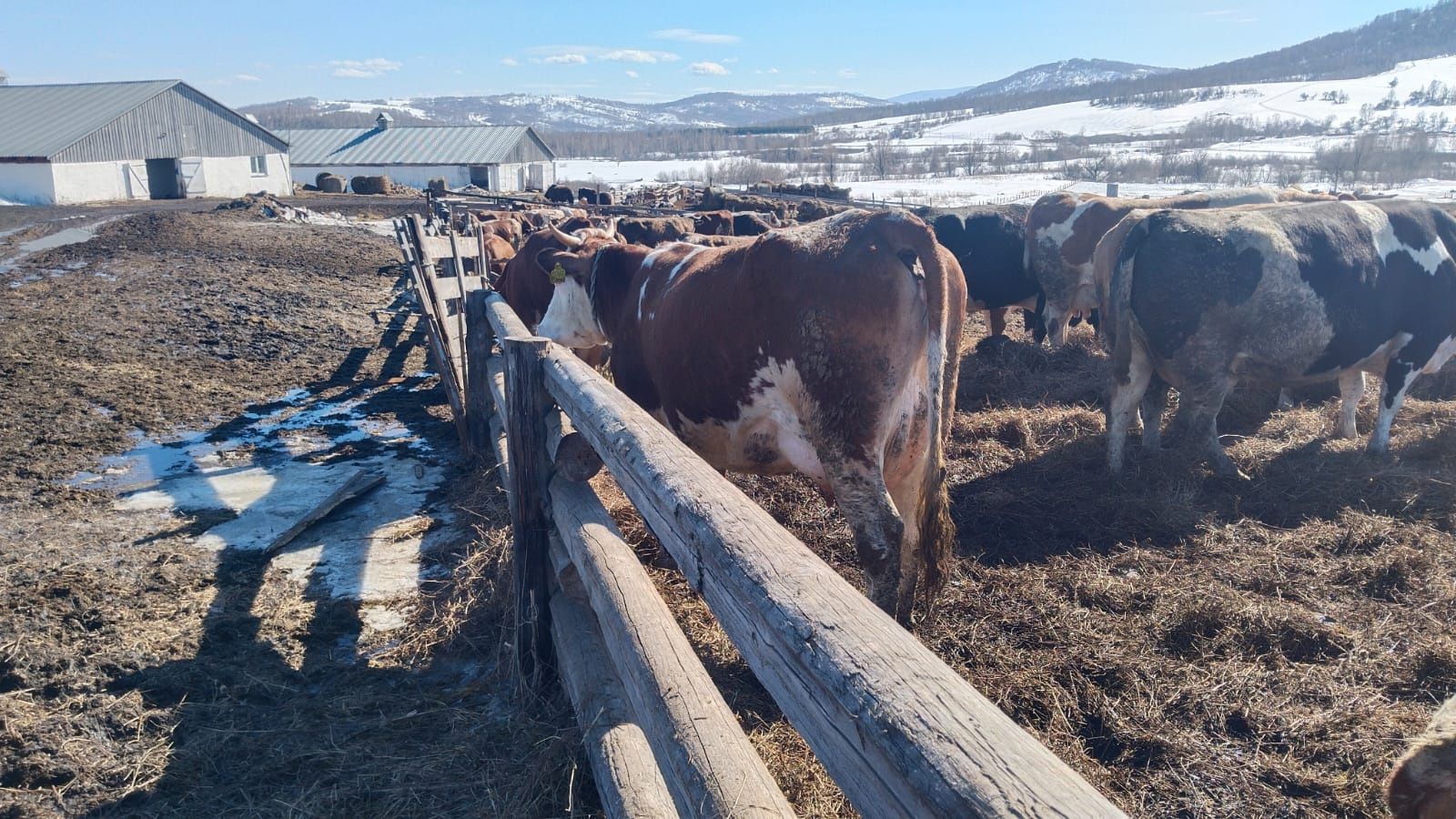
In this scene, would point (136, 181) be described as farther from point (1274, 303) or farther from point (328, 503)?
point (1274, 303)

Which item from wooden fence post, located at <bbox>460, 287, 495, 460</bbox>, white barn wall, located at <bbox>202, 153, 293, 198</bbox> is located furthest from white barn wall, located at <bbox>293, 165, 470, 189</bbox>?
wooden fence post, located at <bbox>460, 287, 495, 460</bbox>

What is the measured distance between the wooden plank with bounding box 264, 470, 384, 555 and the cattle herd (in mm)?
1817

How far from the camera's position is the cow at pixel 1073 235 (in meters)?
10.9

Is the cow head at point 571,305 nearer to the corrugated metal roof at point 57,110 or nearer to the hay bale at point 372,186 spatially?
the corrugated metal roof at point 57,110

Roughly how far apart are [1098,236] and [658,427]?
9.97 m

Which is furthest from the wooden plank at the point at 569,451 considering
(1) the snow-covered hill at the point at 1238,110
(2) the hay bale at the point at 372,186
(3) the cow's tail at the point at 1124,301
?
(1) the snow-covered hill at the point at 1238,110

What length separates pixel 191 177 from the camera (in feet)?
140

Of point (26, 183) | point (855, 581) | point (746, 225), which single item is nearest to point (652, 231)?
point (746, 225)

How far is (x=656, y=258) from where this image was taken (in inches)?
222

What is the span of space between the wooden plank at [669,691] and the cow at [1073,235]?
9.74 m

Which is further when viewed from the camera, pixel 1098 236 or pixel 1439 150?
pixel 1439 150

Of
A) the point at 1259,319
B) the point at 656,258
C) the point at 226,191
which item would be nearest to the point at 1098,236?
the point at 1259,319

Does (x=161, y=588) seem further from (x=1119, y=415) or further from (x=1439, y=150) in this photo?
(x=1439, y=150)

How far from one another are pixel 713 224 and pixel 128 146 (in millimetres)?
40560
